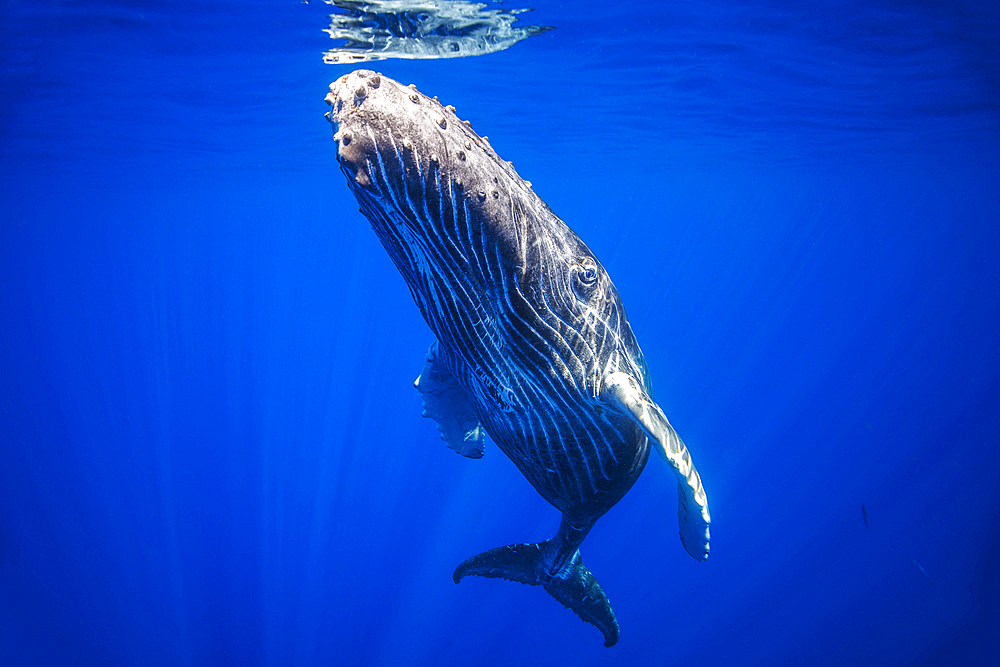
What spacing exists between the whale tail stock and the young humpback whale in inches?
62.3

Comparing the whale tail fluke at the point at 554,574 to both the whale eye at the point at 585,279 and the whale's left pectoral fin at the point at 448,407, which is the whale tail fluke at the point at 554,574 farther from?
the whale eye at the point at 585,279

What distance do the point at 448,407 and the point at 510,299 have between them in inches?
93.9

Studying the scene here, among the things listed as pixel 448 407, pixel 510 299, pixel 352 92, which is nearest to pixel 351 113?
pixel 352 92

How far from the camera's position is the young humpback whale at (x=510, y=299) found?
182cm

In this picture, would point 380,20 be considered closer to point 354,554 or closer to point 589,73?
point 589,73

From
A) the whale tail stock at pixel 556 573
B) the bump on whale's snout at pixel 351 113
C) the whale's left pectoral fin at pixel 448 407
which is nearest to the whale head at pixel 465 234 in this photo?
the bump on whale's snout at pixel 351 113

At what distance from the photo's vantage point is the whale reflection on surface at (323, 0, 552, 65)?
32.6 ft

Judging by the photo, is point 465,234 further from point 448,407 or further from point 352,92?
point 448,407

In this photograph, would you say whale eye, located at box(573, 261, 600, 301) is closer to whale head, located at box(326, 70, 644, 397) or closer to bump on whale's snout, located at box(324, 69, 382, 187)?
whale head, located at box(326, 70, 644, 397)

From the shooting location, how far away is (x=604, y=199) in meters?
56.2

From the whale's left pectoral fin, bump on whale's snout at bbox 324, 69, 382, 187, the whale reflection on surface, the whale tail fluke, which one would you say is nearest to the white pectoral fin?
bump on whale's snout at bbox 324, 69, 382, 187
